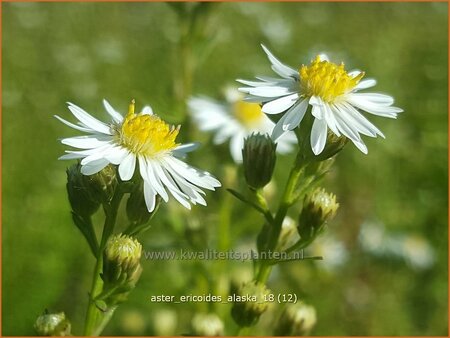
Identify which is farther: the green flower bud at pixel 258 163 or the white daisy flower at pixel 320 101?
the green flower bud at pixel 258 163

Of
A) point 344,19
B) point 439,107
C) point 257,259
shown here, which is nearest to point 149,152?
point 257,259

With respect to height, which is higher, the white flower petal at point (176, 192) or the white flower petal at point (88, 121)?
the white flower petal at point (88, 121)

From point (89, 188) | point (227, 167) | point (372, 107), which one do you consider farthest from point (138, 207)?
point (227, 167)

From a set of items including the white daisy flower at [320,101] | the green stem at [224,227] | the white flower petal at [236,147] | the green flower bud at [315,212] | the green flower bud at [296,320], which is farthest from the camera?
the white flower petal at [236,147]

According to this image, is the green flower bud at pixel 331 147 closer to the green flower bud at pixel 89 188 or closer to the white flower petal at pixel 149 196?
the white flower petal at pixel 149 196

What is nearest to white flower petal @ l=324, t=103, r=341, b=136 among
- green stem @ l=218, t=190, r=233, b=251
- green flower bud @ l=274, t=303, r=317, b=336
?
green flower bud @ l=274, t=303, r=317, b=336

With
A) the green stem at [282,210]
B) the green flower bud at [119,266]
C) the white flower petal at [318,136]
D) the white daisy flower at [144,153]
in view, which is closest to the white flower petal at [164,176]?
the white daisy flower at [144,153]

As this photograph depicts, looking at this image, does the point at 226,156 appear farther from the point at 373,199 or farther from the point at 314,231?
the point at 373,199
